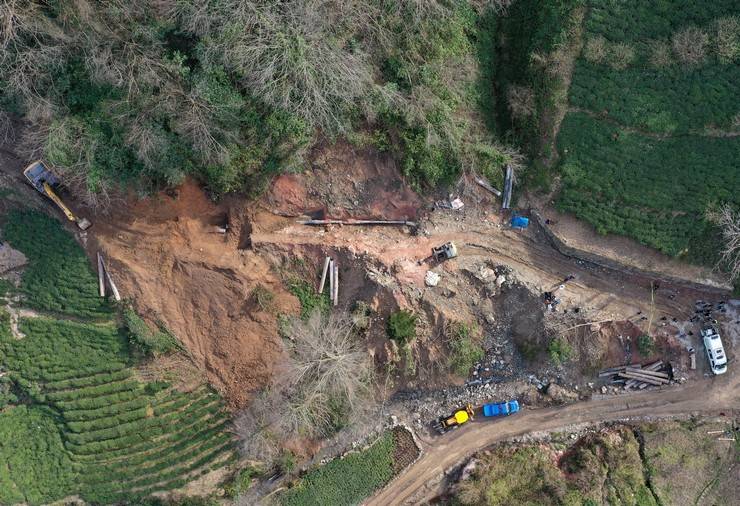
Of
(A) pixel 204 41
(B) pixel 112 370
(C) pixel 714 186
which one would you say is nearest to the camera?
(A) pixel 204 41

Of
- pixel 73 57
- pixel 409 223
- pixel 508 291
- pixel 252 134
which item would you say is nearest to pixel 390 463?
pixel 508 291

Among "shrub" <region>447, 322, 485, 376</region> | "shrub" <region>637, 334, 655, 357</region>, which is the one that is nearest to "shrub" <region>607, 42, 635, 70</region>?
"shrub" <region>637, 334, 655, 357</region>

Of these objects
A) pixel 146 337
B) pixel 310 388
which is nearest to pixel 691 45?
pixel 310 388

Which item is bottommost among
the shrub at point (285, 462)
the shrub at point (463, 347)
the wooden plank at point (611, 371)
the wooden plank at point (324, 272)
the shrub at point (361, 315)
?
the shrub at point (285, 462)

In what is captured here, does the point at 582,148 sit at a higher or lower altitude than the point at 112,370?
higher

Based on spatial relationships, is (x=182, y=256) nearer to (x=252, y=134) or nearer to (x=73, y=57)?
(x=252, y=134)

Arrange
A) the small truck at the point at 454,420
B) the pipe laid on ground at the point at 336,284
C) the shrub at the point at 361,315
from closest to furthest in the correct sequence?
1. the pipe laid on ground at the point at 336,284
2. the shrub at the point at 361,315
3. the small truck at the point at 454,420

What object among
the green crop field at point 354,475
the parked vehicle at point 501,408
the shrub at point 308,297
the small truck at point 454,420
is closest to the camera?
the shrub at point 308,297

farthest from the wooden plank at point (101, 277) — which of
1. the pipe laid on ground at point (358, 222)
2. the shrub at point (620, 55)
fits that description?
the shrub at point (620, 55)

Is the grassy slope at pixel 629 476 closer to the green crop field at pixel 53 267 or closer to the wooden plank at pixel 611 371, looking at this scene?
the wooden plank at pixel 611 371
